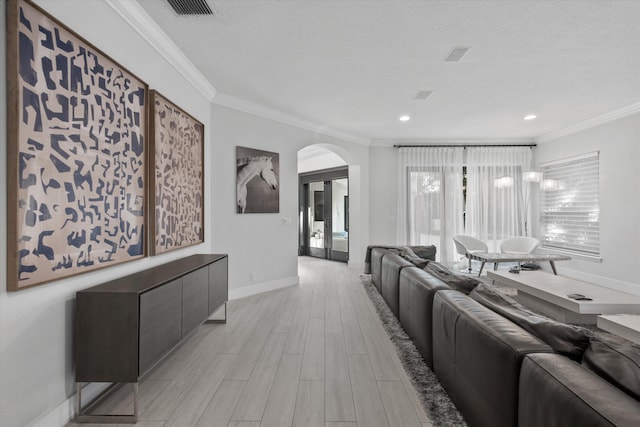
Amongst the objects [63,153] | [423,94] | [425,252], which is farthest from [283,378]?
[425,252]

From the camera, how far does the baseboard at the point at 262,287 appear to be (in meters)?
4.61

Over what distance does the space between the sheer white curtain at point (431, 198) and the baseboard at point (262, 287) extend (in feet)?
9.35

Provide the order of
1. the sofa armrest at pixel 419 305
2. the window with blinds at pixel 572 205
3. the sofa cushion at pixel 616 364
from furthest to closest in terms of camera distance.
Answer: the window with blinds at pixel 572 205
the sofa armrest at pixel 419 305
the sofa cushion at pixel 616 364

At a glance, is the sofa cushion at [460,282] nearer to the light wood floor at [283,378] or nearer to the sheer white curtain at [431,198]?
the light wood floor at [283,378]

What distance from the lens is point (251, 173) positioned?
482 centimetres

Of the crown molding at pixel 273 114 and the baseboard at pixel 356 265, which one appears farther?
the baseboard at pixel 356 265

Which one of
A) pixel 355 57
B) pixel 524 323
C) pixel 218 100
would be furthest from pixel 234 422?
pixel 218 100

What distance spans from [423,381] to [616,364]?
1408mm

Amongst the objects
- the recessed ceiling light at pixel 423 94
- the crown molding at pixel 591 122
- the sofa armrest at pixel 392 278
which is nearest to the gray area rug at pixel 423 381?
the sofa armrest at pixel 392 278

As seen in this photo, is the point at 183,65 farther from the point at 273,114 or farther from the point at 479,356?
the point at 479,356

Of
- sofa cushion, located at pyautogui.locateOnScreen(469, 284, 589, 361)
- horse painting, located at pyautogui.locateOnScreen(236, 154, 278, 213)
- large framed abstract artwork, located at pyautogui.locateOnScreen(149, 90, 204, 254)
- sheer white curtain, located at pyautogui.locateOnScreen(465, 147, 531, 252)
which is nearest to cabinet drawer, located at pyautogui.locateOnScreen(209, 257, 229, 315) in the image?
large framed abstract artwork, located at pyautogui.locateOnScreen(149, 90, 204, 254)

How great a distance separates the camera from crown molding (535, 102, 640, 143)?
495cm

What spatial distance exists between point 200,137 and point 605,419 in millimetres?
4049

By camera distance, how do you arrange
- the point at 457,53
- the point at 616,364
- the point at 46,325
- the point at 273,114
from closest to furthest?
the point at 616,364
the point at 46,325
the point at 457,53
the point at 273,114
